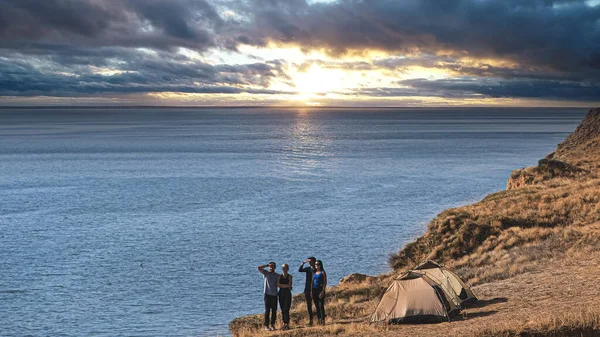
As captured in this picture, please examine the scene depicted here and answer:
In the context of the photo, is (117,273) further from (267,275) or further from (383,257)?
(267,275)

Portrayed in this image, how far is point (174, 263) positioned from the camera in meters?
39.6

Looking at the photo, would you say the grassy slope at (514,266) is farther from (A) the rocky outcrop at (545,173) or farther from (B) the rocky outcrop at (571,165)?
(B) the rocky outcrop at (571,165)

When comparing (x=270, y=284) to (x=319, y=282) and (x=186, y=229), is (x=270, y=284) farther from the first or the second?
(x=186, y=229)

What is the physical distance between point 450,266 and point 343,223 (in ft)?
65.0

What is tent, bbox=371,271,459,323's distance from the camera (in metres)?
19.7

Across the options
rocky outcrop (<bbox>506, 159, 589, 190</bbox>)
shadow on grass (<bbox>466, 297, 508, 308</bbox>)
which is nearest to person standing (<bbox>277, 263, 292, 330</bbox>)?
shadow on grass (<bbox>466, 297, 508, 308</bbox>)

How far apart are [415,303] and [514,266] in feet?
28.5

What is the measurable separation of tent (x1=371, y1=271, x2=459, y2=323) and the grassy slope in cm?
63

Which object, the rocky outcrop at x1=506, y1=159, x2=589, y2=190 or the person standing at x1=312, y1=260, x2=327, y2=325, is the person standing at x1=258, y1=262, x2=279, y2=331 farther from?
the rocky outcrop at x1=506, y1=159, x2=589, y2=190

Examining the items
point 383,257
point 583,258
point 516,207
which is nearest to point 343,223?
point 383,257

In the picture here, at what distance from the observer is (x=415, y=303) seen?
20125mm

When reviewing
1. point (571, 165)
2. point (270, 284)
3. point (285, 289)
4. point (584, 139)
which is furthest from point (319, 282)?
point (584, 139)

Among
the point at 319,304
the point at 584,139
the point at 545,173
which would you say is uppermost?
the point at 584,139

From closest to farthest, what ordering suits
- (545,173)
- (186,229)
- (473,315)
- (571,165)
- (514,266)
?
1. (473,315)
2. (514,266)
3. (186,229)
4. (545,173)
5. (571,165)
